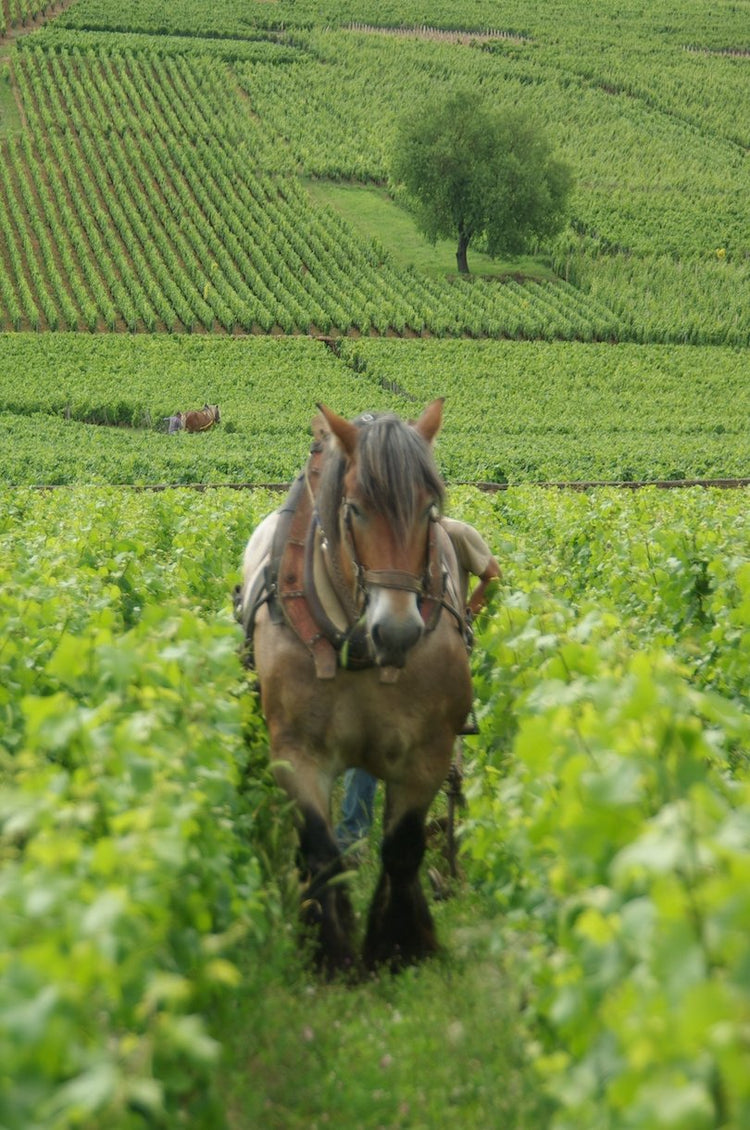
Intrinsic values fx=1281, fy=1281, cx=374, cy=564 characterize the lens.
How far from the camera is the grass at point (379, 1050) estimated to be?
3938 mm

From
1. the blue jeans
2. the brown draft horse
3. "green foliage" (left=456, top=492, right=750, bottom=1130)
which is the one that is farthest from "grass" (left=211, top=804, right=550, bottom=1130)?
the blue jeans

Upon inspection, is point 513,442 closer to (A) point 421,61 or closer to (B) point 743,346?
(B) point 743,346

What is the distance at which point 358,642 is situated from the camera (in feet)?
16.0

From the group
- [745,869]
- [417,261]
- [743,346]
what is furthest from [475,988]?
[417,261]

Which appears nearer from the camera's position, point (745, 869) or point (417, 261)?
point (745, 869)

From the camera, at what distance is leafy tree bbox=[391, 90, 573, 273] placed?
6169 cm

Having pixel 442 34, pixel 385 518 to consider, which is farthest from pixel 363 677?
pixel 442 34

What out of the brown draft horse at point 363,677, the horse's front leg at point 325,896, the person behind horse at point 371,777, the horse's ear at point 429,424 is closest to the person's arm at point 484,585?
the person behind horse at point 371,777

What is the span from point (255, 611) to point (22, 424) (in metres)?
31.2

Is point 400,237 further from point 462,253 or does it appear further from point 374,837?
point 374,837

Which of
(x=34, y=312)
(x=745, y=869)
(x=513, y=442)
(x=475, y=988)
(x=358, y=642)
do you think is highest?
(x=745, y=869)

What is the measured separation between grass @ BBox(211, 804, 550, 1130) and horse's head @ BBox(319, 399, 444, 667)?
3.62 ft

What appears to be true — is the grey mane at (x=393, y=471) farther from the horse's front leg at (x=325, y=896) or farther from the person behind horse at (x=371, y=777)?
the person behind horse at (x=371, y=777)

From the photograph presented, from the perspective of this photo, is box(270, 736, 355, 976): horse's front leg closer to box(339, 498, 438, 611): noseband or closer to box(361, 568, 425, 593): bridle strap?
box(339, 498, 438, 611): noseband
